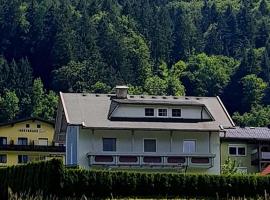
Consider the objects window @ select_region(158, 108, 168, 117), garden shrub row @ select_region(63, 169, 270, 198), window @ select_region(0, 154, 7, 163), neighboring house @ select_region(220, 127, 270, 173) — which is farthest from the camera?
window @ select_region(0, 154, 7, 163)

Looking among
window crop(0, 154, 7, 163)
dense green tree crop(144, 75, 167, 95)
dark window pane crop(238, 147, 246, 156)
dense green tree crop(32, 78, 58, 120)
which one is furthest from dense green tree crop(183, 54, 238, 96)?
dark window pane crop(238, 147, 246, 156)

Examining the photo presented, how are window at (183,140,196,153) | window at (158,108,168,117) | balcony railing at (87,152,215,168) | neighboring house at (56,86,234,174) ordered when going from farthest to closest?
window at (158,108,168,117)
window at (183,140,196,153)
neighboring house at (56,86,234,174)
balcony railing at (87,152,215,168)

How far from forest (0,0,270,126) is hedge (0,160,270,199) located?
323ft

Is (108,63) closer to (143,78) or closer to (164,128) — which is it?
(143,78)

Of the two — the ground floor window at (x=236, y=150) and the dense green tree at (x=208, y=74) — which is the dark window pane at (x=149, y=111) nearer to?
the ground floor window at (x=236, y=150)

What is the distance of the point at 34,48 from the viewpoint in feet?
616

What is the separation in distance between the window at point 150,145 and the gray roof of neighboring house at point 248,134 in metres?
18.4

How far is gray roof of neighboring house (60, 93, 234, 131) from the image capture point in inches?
2598

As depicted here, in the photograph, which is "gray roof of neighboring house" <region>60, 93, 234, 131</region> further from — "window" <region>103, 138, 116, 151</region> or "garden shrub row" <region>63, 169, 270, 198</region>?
"garden shrub row" <region>63, 169, 270, 198</region>

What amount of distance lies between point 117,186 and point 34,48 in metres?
139

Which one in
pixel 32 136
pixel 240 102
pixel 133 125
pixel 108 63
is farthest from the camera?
pixel 108 63

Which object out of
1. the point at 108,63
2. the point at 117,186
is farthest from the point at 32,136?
the point at 108,63

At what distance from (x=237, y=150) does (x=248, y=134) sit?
2006mm

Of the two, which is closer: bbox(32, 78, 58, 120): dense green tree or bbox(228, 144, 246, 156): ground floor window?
bbox(228, 144, 246, 156): ground floor window
